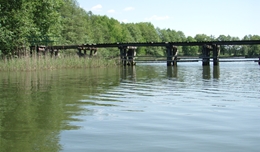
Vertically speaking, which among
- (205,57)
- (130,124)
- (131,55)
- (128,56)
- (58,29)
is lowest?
(130,124)

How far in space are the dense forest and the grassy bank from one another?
2.31 metres

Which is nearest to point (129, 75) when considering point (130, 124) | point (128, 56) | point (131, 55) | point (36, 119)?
point (36, 119)

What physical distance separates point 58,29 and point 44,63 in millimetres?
9747

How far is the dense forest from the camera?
2869 cm

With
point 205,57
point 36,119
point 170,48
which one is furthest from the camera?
point 170,48

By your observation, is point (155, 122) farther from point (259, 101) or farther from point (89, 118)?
point (259, 101)

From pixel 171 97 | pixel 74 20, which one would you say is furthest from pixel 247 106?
pixel 74 20

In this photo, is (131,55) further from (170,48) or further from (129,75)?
(129,75)

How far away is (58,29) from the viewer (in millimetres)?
36062

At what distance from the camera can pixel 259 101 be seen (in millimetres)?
8938

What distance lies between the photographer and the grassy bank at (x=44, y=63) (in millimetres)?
24969

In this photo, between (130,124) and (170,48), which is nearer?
(130,124)

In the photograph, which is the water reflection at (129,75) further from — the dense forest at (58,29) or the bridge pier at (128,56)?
the bridge pier at (128,56)

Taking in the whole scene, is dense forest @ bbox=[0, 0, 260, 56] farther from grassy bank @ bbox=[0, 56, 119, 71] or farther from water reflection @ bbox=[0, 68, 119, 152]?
water reflection @ bbox=[0, 68, 119, 152]
